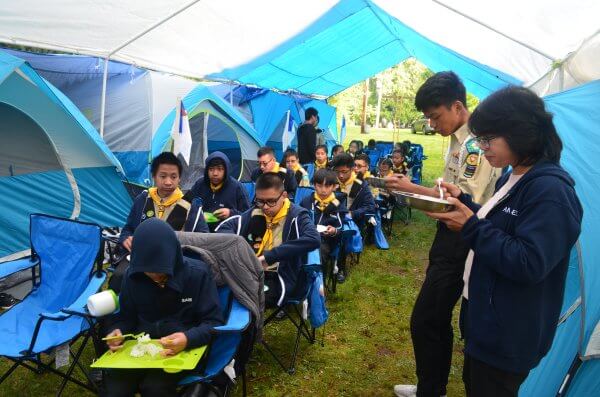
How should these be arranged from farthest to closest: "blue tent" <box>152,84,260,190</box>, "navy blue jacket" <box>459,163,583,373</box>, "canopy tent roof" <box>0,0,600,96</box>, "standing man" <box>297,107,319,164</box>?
"standing man" <box>297,107,319,164</box> → "blue tent" <box>152,84,260,190</box> → "canopy tent roof" <box>0,0,600,96</box> → "navy blue jacket" <box>459,163,583,373</box>

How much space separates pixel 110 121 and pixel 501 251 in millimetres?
6364

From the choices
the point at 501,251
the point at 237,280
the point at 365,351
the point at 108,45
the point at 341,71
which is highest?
the point at 341,71

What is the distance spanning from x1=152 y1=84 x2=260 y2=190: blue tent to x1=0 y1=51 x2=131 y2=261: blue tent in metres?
1.03

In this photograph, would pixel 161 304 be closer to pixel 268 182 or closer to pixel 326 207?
pixel 268 182

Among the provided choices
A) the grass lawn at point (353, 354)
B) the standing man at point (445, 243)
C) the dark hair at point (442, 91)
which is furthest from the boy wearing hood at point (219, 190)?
the dark hair at point (442, 91)

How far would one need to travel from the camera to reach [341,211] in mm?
4438

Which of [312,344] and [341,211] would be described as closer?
[312,344]

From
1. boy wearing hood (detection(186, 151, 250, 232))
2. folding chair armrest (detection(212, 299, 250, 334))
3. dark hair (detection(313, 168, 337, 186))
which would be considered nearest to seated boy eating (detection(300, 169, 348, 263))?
dark hair (detection(313, 168, 337, 186))

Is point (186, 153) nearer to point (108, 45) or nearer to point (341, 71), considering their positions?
point (108, 45)

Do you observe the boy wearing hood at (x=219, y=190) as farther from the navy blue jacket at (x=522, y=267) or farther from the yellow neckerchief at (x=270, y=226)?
the navy blue jacket at (x=522, y=267)

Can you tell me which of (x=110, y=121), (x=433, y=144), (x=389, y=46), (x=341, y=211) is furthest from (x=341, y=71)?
(x=433, y=144)

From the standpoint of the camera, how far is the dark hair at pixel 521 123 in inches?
52.4

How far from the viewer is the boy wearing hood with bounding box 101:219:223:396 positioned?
2.01m

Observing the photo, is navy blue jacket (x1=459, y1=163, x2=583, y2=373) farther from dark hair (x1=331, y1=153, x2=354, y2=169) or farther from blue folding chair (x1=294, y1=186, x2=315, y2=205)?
dark hair (x1=331, y1=153, x2=354, y2=169)
